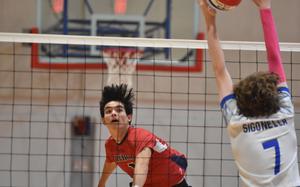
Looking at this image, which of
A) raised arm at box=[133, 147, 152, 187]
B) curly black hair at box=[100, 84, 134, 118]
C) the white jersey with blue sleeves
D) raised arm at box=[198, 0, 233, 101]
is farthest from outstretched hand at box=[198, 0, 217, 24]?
curly black hair at box=[100, 84, 134, 118]

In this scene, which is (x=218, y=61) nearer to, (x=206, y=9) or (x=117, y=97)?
(x=206, y=9)

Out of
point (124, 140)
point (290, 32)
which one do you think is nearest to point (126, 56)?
point (290, 32)

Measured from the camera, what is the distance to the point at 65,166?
7086 millimetres

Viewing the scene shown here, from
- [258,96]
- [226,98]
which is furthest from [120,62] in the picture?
[258,96]

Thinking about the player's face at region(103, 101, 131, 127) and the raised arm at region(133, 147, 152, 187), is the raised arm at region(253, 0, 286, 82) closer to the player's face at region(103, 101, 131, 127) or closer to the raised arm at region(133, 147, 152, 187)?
the raised arm at region(133, 147, 152, 187)

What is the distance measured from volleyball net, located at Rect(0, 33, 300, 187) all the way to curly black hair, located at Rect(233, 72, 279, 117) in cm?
471

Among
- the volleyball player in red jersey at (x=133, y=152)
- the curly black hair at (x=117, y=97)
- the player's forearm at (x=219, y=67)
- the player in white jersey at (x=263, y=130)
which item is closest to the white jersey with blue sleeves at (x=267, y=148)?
the player in white jersey at (x=263, y=130)

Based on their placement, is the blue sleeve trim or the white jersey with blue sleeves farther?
the blue sleeve trim

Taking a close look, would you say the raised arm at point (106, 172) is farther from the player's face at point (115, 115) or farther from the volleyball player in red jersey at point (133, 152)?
the player's face at point (115, 115)

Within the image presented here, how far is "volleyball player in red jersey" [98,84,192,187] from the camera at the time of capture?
12.8 ft

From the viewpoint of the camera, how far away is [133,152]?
12.8 feet

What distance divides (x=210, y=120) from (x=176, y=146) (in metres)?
0.53

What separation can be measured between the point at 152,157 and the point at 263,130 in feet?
6.40

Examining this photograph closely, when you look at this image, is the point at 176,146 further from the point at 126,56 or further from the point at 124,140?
the point at 124,140
